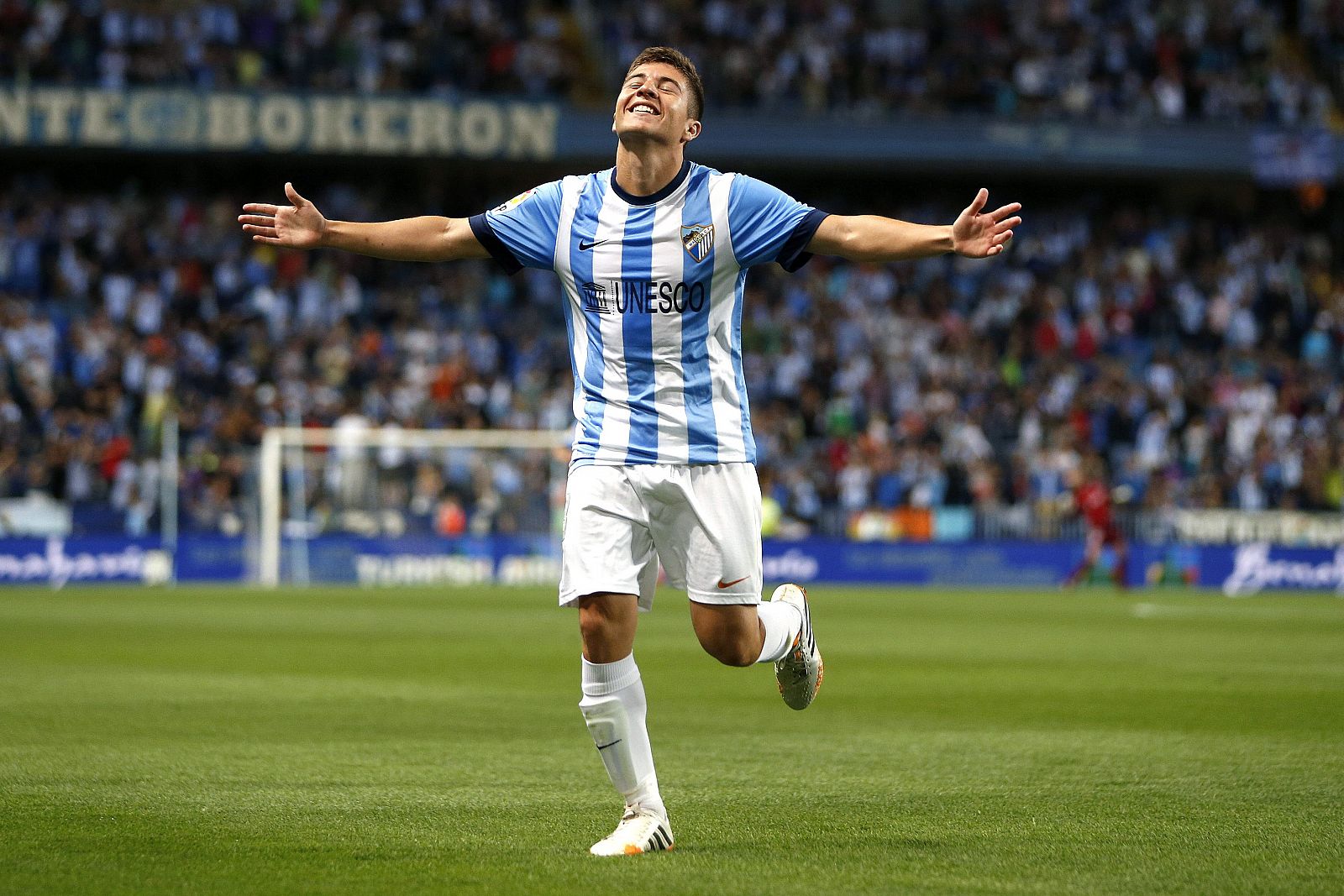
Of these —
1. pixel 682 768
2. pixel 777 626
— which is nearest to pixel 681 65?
pixel 777 626

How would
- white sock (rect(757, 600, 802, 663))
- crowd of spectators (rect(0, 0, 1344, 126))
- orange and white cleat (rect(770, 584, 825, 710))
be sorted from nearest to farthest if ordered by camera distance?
white sock (rect(757, 600, 802, 663)) → orange and white cleat (rect(770, 584, 825, 710)) → crowd of spectators (rect(0, 0, 1344, 126))

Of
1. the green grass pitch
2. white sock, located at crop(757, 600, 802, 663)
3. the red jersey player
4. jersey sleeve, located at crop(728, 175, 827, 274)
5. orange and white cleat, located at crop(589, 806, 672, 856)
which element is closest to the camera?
the green grass pitch

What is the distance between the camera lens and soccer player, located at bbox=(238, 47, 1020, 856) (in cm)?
577

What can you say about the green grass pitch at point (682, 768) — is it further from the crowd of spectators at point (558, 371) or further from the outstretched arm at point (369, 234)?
the crowd of spectators at point (558, 371)

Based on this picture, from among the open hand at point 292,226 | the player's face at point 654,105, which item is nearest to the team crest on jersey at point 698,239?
the player's face at point 654,105

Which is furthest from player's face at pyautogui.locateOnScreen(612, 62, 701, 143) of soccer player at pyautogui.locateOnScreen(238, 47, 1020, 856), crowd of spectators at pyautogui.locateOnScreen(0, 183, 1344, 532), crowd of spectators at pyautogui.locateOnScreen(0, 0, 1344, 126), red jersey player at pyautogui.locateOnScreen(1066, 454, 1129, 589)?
crowd of spectators at pyautogui.locateOnScreen(0, 0, 1344, 126)

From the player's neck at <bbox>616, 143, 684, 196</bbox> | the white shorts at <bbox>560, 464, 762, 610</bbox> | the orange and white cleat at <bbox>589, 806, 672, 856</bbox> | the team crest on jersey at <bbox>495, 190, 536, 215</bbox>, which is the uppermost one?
the player's neck at <bbox>616, 143, 684, 196</bbox>

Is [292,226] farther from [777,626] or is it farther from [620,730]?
[777,626]

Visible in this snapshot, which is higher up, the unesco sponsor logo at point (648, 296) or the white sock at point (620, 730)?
the unesco sponsor logo at point (648, 296)

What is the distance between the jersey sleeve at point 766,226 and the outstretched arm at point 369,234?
847 millimetres

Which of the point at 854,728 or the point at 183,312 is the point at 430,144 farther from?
the point at 854,728

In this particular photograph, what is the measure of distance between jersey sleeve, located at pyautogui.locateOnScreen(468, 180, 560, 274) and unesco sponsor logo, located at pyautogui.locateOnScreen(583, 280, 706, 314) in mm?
255

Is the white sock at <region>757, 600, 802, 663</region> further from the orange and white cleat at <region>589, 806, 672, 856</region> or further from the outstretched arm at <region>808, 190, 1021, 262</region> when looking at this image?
the outstretched arm at <region>808, 190, 1021, 262</region>

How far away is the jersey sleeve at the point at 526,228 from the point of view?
604 cm
